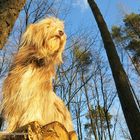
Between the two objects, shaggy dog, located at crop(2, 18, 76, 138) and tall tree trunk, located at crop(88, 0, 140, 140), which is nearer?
shaggy dog, located at crop(2, 18, 76, 138)

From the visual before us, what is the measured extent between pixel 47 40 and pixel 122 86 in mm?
4613

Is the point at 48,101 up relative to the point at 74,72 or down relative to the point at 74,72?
down

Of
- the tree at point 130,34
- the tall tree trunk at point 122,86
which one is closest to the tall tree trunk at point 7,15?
the tall tree trunk at point 122,86

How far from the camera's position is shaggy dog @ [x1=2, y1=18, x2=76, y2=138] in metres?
3.78

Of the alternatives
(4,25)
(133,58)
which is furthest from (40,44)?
(133,58)

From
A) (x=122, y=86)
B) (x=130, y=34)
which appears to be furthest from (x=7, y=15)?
(x=130, y=34)

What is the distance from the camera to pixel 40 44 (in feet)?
14.5

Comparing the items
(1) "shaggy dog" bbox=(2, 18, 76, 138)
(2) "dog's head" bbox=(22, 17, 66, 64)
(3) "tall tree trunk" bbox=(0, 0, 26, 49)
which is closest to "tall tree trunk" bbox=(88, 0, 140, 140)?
(2) "dog's head" bbox=(22, 17, 66, 64)

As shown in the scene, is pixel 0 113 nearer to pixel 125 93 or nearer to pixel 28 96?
pixel 28 96

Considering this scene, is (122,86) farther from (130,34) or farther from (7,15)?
(130,34)

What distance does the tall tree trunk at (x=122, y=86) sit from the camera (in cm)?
789

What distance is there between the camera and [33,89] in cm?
401

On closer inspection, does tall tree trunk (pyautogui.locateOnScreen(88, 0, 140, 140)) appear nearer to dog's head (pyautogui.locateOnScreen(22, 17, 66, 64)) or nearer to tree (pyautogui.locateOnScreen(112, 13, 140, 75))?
dog's head (pyautogui.locateOnScreen(22, 17, 66, 64))

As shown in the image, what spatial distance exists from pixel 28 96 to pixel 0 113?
1.29ft
